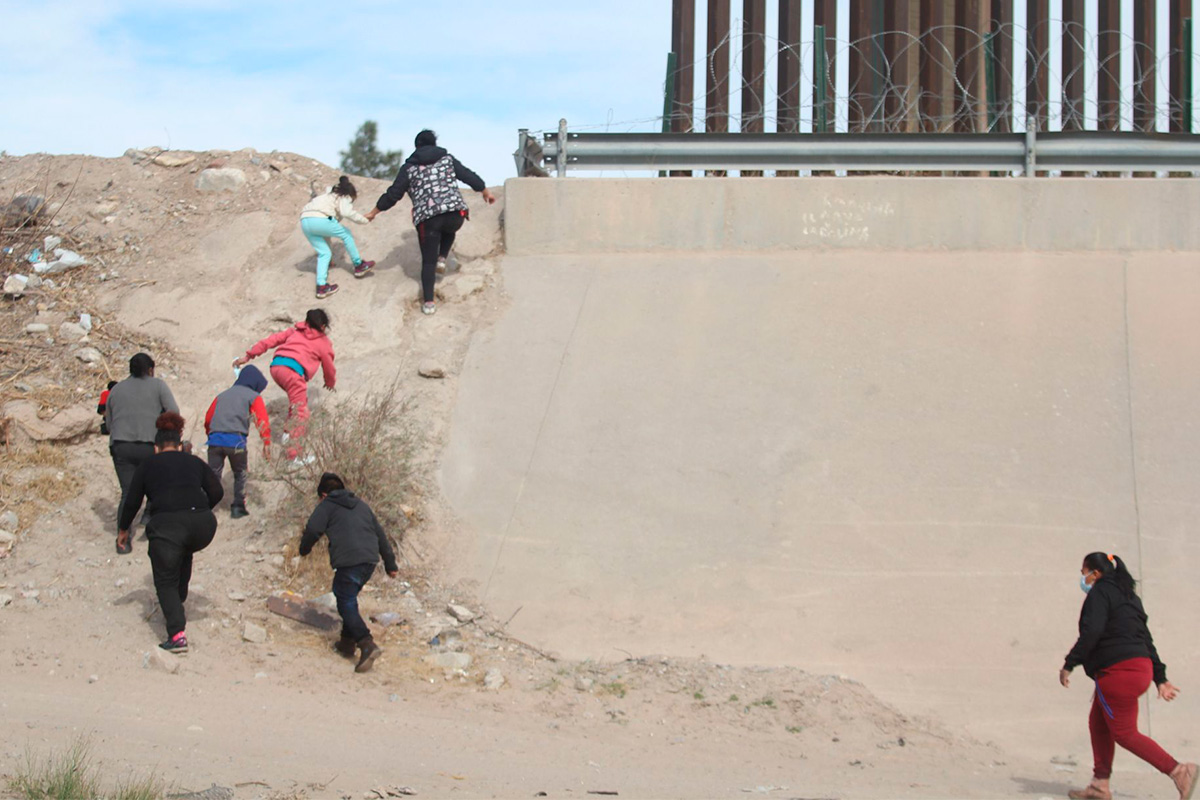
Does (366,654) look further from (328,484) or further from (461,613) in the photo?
(328,484)

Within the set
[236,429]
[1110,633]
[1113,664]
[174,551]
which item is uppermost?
[236,429]

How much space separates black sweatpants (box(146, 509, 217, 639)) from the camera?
746 cm

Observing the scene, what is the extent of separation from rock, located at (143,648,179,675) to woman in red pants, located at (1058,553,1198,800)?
492 cm

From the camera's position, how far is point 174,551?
752 cm

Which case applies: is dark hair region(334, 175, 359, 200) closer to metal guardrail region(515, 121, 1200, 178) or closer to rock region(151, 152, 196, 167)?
metal guardrail region(515, 121, 1200, 178)

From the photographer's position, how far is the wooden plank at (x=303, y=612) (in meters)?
8.05

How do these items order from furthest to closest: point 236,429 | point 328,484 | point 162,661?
point 236,429, point 328,484, point 162,661

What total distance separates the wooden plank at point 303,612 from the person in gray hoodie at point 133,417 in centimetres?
140

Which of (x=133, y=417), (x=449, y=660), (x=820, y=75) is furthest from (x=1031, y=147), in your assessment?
(x=133, y=417)

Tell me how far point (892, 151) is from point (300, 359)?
211 inches

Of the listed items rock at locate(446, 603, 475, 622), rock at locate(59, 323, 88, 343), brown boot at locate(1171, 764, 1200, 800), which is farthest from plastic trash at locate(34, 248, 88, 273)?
brown boot at locate(1171, 764, 1200, 800)

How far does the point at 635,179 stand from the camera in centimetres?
1128

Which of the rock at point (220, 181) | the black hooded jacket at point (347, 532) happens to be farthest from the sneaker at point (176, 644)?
the rock at point (220, 181)

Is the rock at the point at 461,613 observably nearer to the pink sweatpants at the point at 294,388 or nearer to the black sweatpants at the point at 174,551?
the black sweatpants at the point at 174,551
